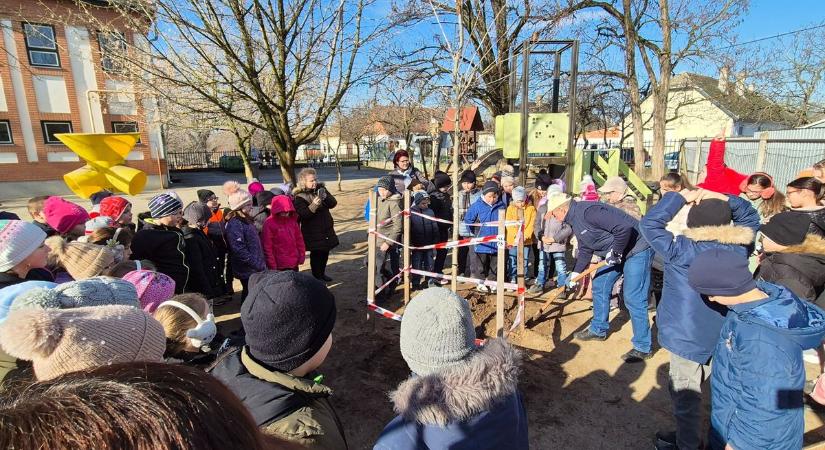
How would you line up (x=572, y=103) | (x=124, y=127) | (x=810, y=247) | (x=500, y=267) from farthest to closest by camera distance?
1. (x=124, y=127)
2. (x=572, y=103)
3. (x=500, y=267)
4. (x=810, y=247)

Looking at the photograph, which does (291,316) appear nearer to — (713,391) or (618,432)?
(713,391)

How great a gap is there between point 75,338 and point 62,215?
3.91 m

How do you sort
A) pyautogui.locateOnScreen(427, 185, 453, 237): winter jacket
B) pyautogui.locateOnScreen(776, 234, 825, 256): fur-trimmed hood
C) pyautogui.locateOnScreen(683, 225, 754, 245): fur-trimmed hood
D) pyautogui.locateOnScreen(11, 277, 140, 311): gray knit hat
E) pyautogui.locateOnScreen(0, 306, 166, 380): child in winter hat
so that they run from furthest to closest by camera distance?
pyautogui.locateOnScreen(427, 185, 453, 237): winter jacket, pyautogui.locateOnScreen(776, 234, 825, 256): fur-trimmed hood, pyautogui.locateOnScreen(683, 225, 754, 245): fur-trimmed hood, pyautogui.locateOnScreen(11, 277, 140, 311): gray knit hat, pyautogui.locateOnScreen(0, 306, 166, 380): child in winter hat

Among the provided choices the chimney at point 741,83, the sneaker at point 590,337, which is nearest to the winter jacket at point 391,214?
the sneaker at point 590,337

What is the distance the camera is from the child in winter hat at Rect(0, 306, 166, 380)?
3.34ft

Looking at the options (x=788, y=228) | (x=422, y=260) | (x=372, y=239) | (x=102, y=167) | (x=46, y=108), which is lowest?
Result: (x=422, y=260)

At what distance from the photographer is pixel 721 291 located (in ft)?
6.41

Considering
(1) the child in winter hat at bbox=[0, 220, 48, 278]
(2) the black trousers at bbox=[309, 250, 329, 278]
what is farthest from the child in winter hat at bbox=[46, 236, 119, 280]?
(2) the black trousers at bbox=[309, 250, 329, 278]

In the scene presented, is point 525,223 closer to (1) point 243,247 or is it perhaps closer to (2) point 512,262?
(2) point 512,262

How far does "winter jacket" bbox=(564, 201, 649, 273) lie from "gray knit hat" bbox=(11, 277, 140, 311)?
376 cm

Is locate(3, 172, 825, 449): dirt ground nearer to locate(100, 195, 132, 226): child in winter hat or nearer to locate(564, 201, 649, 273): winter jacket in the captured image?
locate(564, 201, 649, 273): winter jacket

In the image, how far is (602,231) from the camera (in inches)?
161

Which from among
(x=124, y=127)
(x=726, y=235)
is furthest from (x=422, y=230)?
(x=124, y=127)

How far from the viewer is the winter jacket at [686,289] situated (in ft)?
7.84
